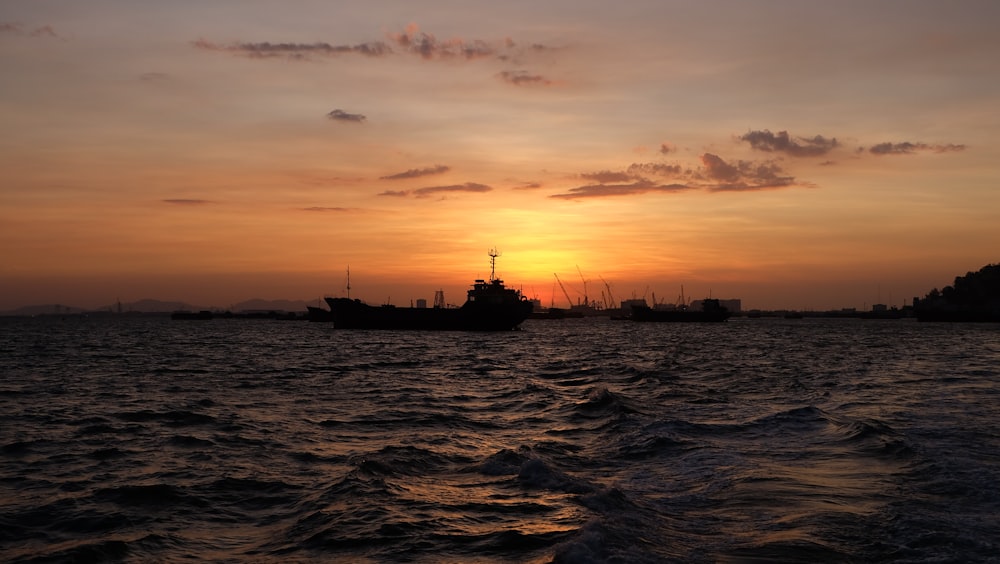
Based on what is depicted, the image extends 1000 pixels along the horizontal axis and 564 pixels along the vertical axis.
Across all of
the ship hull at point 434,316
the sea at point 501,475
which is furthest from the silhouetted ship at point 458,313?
the sea at point 501,475

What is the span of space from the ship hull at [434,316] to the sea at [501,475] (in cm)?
10239

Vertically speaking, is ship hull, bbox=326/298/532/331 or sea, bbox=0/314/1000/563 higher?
ship hull, bbox=326/298/532/331

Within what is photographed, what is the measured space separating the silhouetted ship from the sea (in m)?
102

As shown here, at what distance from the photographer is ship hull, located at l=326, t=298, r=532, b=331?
141 meters

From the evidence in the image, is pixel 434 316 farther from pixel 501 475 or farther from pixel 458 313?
pixel 501 475

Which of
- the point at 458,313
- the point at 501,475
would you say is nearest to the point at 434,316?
the point at 458,313

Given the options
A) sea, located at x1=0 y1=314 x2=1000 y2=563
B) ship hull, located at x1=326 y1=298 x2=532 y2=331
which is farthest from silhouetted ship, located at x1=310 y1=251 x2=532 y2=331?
sea, located at x1=0 y1=314 x2=1000 y2=563

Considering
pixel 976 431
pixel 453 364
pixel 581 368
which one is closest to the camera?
pixel 976 431

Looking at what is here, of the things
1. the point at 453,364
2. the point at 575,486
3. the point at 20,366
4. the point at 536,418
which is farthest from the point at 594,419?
the point at 20,366

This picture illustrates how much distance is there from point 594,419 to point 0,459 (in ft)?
63.1

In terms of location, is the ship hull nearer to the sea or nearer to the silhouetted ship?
the silhouetted ship

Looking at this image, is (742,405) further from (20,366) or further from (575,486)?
(20,366)

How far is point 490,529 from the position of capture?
13.3m

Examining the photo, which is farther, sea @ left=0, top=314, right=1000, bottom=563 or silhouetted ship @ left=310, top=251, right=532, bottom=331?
silhouetted ship @ left=310, top=251, right=532, bottom=331
